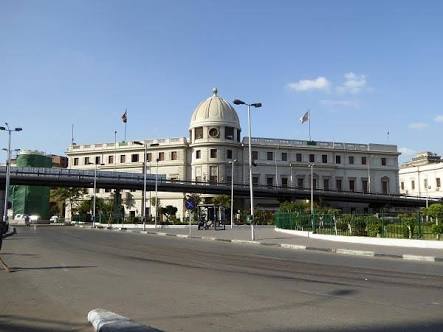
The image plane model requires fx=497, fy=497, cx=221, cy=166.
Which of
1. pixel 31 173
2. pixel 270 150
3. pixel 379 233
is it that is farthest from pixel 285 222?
pixel 270 150

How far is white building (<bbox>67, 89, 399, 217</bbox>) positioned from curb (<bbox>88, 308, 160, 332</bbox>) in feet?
289

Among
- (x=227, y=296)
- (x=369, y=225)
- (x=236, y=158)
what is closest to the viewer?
(x=227, y=296)

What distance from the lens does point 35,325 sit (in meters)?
7.29

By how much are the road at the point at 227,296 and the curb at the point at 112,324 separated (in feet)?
0.64

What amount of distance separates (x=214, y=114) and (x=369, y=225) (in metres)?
71.6

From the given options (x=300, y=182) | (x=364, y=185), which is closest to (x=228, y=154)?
(x=300, y=182)

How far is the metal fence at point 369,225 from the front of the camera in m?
26.1

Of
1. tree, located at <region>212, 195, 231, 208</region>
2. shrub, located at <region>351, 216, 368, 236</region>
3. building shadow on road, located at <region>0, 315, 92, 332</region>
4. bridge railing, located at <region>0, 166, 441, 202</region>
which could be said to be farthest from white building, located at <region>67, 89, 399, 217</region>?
building shadow on road, located at <region>0, 315, 92, 332</region>

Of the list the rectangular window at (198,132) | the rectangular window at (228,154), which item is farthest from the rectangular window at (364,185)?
the rectangular window at (198,132)

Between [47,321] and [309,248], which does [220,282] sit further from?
[309,248]

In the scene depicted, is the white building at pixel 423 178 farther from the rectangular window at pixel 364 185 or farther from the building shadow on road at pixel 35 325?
the building shadow on road at pixel 35 325

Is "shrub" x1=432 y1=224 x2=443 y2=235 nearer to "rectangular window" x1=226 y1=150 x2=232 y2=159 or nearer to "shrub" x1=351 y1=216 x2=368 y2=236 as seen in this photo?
"shrub" x1=351 y1=216 x2=368 y2=236

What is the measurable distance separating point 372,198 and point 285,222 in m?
61.7

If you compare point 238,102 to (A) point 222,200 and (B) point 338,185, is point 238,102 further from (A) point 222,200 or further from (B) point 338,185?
(B) point 338,185
